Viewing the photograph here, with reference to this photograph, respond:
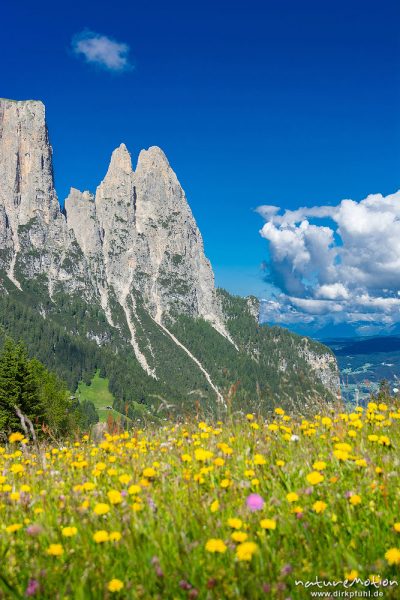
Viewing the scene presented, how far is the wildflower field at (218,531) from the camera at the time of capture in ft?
9.42

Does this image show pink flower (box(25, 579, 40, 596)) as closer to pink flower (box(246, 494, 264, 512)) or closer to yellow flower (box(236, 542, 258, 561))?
yellow flower (box(236, 542, 258, 561))

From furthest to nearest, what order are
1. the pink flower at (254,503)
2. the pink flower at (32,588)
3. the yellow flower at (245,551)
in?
the pink flower at (254,503), the pink flower at (32,588), the yellow flower at (245,551)

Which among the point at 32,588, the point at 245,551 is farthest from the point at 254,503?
the point at 32,588

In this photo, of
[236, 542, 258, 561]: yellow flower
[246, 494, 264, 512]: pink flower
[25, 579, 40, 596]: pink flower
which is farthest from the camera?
[246, 494, 264, 512]: pink flower

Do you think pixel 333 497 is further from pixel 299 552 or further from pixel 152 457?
pixel 152 457

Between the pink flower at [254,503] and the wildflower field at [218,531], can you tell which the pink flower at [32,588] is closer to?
the wildflower field at [218,531]

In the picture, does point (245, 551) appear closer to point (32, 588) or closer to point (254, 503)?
point (254, 503)

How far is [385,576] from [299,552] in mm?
622

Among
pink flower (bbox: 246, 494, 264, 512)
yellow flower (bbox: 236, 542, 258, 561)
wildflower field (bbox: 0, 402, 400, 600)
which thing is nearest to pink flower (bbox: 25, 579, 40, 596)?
wildflower field (bbox: 0, 402, 400, 600)

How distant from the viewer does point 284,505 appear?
4012 millimetres

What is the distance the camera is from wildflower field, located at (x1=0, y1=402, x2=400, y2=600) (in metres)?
2.87

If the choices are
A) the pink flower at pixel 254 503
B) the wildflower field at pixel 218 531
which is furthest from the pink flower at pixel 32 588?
the pink flower at pixel 254 503

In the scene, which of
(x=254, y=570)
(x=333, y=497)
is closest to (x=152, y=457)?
(x=333, y=497)

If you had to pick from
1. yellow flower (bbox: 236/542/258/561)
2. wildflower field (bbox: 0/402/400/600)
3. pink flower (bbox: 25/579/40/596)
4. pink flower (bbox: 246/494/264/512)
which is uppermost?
pink flower (bbox: 246/494/264/512)
